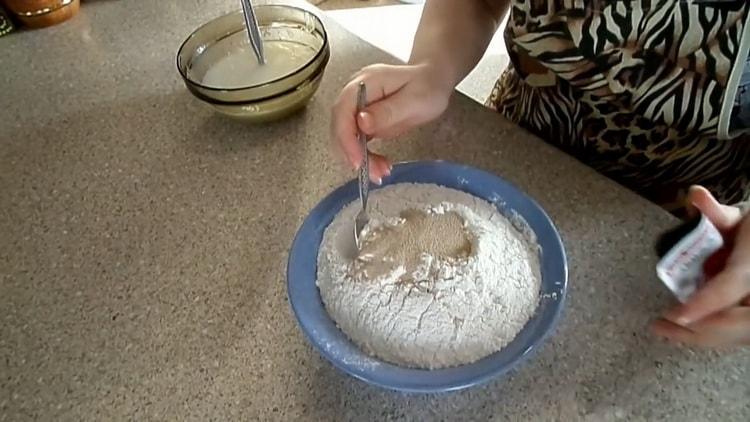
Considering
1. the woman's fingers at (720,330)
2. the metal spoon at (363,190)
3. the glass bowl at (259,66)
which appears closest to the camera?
the woman's fingers at (720,330)

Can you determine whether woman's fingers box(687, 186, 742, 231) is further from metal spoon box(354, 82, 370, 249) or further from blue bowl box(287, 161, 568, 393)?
metal spoon box(354, 82, 370, 249)

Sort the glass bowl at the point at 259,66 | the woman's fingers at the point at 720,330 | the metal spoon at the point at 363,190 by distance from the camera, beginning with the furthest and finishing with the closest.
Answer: the glass bowl at the point at 259,66 → the metal spoon at the point at 363,190 → the woman's fingers at the point at 720,330

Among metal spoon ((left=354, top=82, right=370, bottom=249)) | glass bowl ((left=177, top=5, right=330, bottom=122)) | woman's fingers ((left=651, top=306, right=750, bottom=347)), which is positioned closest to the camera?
woman's fingers ((left=651, top=306, right=750, bottom=347))

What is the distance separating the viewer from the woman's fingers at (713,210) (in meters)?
0.53

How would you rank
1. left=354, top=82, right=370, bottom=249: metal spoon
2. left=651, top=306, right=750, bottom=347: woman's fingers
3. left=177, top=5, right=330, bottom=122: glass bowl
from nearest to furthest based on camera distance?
1. left=651, top=306, right=750, bottom=347: woman's fingers
2. left=354, top=82, right=370, bottom=249: metal spoon
3. left=177, top=5, right=330, bottom=122: glass bowl

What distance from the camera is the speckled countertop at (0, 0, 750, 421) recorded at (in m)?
0.55

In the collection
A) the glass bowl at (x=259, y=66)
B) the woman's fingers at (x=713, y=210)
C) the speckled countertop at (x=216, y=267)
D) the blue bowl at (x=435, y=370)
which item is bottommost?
the speckled countertop at (x=216, y=267)

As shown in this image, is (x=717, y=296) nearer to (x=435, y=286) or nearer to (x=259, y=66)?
(x=435, y=286)

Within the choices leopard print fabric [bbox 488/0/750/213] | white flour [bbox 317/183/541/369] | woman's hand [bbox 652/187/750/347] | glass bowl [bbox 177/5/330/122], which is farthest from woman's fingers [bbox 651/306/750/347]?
glass bowl [bbox 177/5/330/122]

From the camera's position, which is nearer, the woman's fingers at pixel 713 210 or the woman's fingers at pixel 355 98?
the woman's fingers at pixel 713 210

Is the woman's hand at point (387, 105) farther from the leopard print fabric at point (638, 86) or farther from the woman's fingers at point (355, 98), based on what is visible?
the leopard print fabric at point (638, 86)

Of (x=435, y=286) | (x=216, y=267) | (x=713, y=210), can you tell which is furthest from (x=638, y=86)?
(x=216, y=267)

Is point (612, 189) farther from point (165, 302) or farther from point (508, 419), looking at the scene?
point (165, 302)

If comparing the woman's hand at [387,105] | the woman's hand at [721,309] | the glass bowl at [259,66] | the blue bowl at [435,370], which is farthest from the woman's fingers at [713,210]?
the glass bowl at [259,66]
